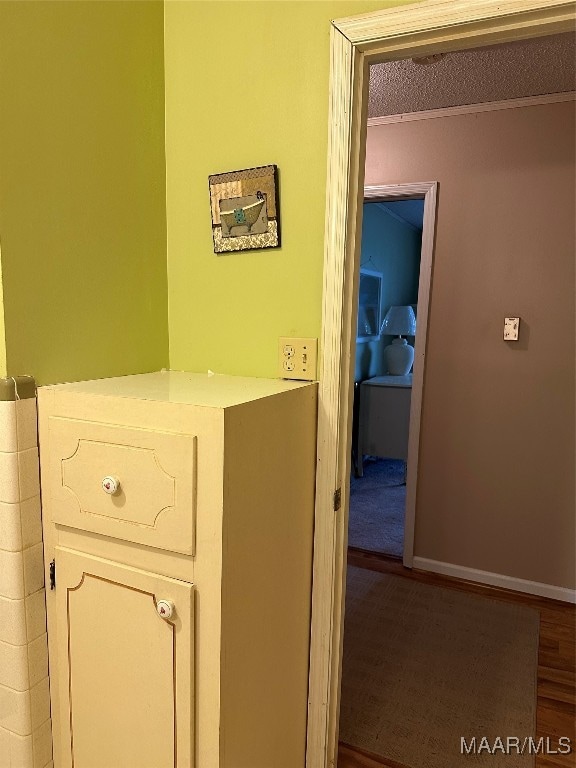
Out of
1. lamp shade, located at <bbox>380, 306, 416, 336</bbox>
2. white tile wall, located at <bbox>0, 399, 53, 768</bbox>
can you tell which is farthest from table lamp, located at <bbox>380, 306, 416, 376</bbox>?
white tile wall, located at <bbox>0, 399, 53, 768</bbox>

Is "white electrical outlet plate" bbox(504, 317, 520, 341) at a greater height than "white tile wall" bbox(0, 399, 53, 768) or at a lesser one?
greater

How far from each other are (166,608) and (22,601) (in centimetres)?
39

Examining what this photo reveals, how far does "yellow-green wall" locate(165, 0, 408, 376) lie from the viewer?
4.16ft

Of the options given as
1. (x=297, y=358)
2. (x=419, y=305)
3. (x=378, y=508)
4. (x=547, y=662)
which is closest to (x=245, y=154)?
(x=297, y=358)

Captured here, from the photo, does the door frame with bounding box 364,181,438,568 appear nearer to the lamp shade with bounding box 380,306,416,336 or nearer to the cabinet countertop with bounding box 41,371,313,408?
the cabinet countertop with bounding box 41,371,313,408

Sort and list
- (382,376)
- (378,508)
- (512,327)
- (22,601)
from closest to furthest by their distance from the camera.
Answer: (22,601), (512,327), (378,508), (382,376)

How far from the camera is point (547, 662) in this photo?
2.13 metres

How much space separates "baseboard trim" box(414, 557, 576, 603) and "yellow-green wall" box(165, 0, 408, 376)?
6.63ft

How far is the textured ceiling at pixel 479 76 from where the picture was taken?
6.77ft

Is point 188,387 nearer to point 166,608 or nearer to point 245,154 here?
point 166,608

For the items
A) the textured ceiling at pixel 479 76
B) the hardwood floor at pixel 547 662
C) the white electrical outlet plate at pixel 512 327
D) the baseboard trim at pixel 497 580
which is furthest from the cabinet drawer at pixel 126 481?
the baseboard trim at pixel 497 580

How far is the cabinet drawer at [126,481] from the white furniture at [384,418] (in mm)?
3299

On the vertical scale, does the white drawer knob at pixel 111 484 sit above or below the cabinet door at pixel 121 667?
above

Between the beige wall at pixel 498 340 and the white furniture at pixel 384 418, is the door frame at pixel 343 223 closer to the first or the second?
the beige wall at pixel 498 340
